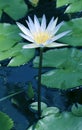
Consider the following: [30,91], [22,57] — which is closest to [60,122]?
[30,91]

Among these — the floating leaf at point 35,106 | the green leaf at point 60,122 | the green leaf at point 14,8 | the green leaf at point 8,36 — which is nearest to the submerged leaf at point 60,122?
the green leaf at point 60,122

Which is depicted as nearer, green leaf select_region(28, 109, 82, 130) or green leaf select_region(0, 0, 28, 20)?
green leaf select_region(28, 109, 82, 130)

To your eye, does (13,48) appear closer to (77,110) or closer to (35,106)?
(35,106)

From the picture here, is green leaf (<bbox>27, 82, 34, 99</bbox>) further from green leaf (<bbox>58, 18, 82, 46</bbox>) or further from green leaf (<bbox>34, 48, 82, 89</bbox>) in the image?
green leaf (<bbox>58, 18, 82, 46</bbox>)

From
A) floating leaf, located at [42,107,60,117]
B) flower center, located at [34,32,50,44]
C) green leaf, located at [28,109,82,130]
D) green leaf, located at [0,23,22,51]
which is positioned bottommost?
floating leaf, located at [42,107,60,117]

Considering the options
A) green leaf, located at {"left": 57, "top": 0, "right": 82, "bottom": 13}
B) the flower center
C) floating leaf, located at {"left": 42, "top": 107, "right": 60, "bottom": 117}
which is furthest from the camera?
green leaf, located at {"left": 57, "top": 0, "right": 82, "bottom": 13}

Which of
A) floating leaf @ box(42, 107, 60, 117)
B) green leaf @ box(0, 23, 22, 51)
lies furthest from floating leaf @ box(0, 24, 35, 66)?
floating leaf @ box(42, 107, 60, 117)
